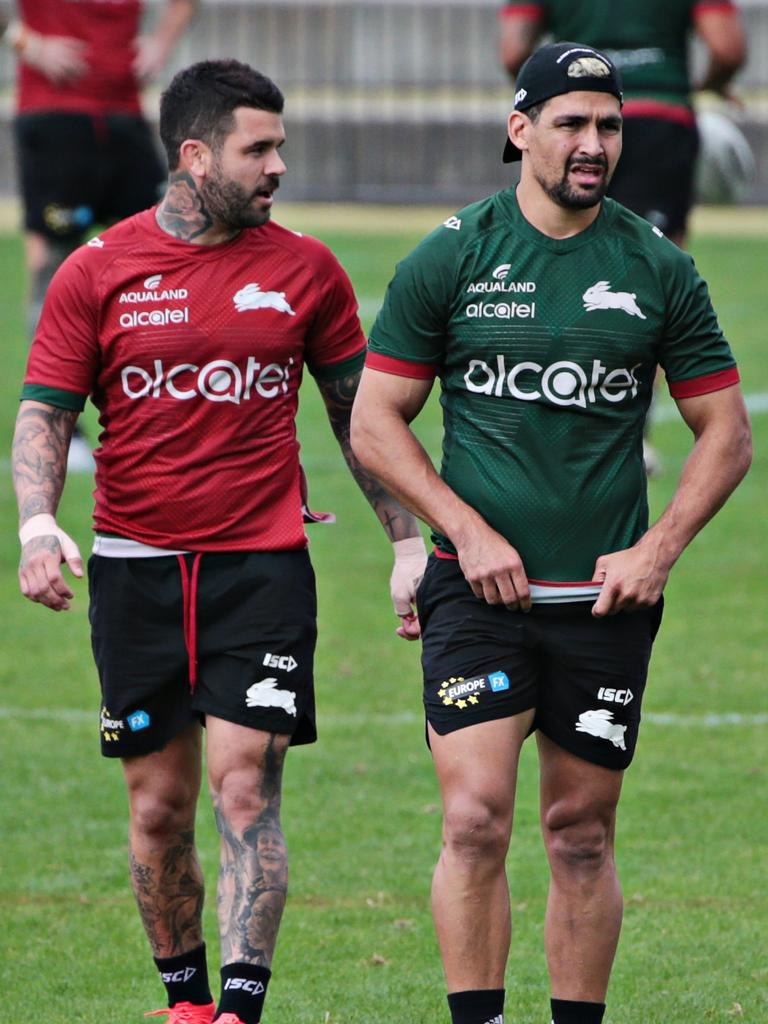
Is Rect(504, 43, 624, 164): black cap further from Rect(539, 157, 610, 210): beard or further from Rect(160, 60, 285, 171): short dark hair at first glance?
Rect(160, 60, 285, 171): short dark hair

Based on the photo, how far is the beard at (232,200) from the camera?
5.19 meters

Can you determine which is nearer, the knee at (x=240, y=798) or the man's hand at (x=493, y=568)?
the man's hand at (x=493, y=568)

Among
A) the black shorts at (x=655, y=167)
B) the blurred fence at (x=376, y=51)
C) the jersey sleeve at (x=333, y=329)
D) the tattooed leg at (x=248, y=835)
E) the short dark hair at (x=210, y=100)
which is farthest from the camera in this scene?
the blurred fence at (x=376, y=51)

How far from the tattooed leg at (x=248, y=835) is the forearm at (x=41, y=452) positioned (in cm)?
69

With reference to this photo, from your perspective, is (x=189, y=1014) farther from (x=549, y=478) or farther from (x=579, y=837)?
(x=549, y=478)

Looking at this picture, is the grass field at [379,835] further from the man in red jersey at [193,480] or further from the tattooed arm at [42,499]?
the tattooed arm at [42,499]

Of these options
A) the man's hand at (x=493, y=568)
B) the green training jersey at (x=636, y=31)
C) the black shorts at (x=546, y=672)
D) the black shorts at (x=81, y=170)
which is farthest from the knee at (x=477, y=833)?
the black shorts at (x=81, y=170)

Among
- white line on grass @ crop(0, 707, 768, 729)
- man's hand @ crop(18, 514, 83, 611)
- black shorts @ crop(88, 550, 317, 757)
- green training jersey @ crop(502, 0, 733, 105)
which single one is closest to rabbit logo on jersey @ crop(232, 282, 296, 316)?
black shorts @ crop(88, 550, 317, 757)

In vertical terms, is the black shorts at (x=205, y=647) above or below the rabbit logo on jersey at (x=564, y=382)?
below

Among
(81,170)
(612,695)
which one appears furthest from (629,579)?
(81,170)

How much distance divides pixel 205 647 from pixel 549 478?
97cm

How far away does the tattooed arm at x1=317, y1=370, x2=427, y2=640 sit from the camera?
530 centimetres

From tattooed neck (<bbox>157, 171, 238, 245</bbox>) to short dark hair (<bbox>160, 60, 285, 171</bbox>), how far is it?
3.0 inches

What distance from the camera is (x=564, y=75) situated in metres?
4.72
